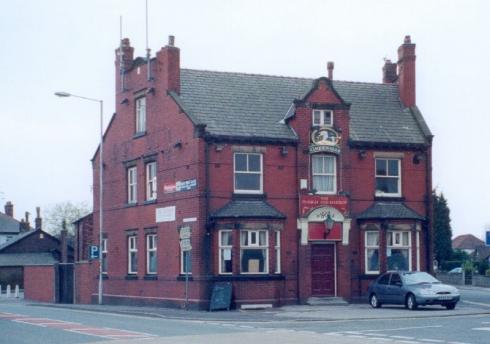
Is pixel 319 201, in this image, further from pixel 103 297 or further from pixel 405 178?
pixel 103 297

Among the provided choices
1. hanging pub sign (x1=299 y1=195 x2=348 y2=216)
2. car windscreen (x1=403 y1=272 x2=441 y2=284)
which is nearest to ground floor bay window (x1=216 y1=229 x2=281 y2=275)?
hanging pub sign (x1=299 y1=195 x2=348 y2=216)

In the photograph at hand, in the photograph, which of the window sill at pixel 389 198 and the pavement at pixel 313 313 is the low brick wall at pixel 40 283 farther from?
the window sill at pixel 389 198

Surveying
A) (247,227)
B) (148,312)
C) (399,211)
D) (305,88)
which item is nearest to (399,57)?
(305,88)

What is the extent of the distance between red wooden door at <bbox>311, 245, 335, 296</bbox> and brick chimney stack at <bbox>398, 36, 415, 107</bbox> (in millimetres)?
9119

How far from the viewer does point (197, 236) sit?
38875mm

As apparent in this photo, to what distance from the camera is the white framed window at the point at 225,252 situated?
38.8 m

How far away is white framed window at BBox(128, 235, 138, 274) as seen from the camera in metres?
45.1

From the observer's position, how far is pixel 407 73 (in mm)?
45156

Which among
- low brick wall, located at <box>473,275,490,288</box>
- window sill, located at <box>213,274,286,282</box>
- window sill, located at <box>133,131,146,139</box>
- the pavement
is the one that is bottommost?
low brick wall, located at <box>473,275,490,288</box>

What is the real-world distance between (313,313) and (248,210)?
5773 mm

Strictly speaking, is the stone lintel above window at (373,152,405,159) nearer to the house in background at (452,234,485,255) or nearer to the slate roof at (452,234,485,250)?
the house in background at (452,234,485,255)

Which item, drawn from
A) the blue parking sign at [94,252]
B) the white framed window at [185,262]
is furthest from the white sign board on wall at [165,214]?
the blue parking sign at [94,252]

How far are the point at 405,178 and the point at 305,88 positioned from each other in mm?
6434

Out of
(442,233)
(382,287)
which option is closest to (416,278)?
(382,287)
